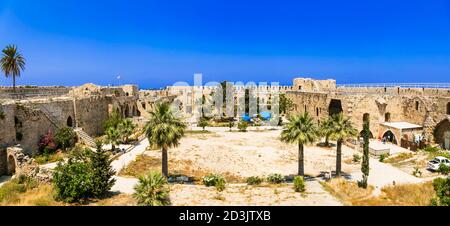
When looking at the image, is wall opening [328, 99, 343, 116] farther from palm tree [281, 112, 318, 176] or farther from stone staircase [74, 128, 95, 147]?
stone staircase [74, 128, 95, 147]

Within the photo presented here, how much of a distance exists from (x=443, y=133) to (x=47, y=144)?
1509 inches

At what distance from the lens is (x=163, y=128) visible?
781 inches

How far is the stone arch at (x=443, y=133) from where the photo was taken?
106 ft

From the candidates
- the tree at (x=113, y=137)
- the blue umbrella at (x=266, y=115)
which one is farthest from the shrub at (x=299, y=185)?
the blue umbrella at (x=266, y=115)

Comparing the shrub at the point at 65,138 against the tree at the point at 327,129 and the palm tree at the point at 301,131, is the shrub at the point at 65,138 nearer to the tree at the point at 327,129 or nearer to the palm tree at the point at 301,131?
the palm tree at the point at 301,131

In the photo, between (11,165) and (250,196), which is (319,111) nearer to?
(250,196)

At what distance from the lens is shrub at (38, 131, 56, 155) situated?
2723 centimetres

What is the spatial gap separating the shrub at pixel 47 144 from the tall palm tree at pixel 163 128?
1251 cm

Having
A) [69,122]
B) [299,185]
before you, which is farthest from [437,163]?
[69,122]

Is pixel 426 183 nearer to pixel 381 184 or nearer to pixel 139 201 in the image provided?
pixel 381 184

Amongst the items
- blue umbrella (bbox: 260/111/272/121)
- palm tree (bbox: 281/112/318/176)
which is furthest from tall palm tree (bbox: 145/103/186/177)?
blue umbrella (bbox: 260/111/272/121)

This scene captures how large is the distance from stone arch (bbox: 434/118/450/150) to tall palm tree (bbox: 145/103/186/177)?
27.8m

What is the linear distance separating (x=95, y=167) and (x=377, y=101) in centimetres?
3383
